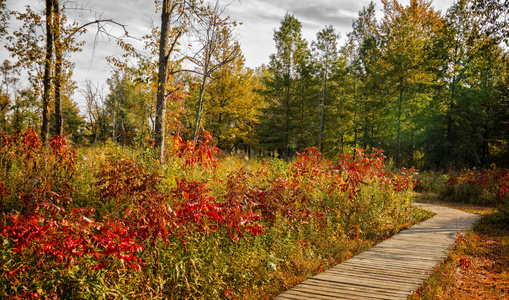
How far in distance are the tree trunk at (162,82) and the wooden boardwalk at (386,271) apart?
155 inches

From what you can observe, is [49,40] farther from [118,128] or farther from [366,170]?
[118,128]

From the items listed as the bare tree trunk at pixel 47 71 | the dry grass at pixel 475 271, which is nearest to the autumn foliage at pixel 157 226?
the dry grass at pixel 475 271

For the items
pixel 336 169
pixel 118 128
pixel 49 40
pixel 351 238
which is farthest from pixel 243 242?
pixel 118 128

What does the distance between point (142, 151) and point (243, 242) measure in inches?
119

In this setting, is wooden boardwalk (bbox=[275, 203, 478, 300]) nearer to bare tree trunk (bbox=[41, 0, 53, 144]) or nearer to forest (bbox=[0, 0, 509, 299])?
forest (bbox=[0, 0, 509, 299])

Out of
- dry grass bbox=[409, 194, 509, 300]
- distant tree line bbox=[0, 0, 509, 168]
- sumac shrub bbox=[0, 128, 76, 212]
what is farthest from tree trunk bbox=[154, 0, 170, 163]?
distant tree line bbox=[0, 0, 509, 168]

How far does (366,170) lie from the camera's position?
24.0 feet

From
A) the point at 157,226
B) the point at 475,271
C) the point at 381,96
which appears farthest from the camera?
the point at 381,96

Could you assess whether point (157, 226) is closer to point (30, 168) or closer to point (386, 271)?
point (30, 168)

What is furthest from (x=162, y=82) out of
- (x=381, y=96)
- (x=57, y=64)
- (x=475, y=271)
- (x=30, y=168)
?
(x=381, y=96)

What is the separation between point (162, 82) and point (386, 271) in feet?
17.2

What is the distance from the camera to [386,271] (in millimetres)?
4312

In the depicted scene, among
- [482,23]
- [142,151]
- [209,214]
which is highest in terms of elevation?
[482,23]

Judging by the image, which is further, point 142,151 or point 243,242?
point 142,151
